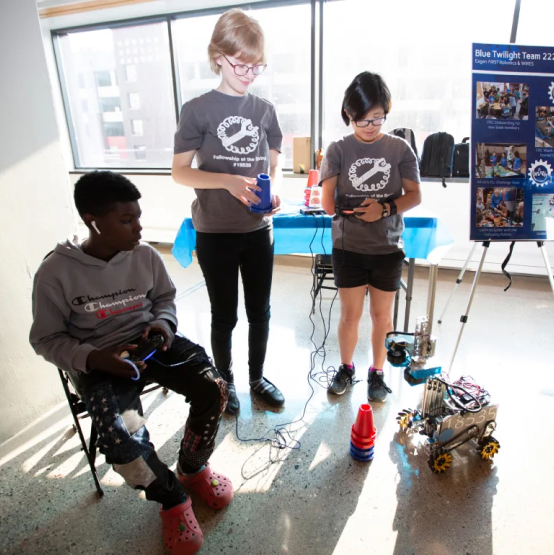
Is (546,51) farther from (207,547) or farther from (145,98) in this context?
(145,98)

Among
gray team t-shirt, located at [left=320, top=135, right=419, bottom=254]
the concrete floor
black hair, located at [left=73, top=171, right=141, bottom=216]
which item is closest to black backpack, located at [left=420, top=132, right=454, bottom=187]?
the concrete floor

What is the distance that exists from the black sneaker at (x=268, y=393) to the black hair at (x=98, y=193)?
3.45 ft

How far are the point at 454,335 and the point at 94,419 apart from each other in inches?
82.3

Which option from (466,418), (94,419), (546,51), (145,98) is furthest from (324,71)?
(94,419)

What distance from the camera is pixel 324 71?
354 cm

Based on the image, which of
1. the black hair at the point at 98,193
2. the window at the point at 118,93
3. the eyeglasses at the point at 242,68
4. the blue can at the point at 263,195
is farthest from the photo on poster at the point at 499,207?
the window at the point at 118,93

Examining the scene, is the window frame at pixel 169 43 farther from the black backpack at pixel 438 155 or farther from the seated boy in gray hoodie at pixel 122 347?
the seated boy in gray hoodie at pixel 122 347

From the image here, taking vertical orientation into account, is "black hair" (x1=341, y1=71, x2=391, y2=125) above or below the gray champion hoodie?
above

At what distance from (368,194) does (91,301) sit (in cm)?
106

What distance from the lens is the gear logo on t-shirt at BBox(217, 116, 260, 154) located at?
4.48ft

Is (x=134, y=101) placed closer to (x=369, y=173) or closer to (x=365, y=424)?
(x=369, y=173)

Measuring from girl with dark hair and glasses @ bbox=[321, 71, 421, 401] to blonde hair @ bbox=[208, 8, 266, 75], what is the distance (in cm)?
37

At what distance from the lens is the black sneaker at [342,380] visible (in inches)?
71.7

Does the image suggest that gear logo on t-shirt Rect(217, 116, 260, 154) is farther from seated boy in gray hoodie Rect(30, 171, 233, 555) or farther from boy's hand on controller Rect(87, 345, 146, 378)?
boy's hand on controller Rect(87, 345, 146, 378)
